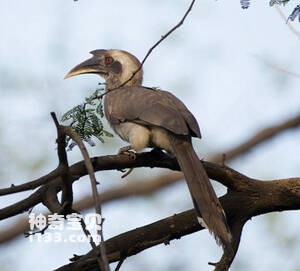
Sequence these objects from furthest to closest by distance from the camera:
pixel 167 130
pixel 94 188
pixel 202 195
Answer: pixel 167 130 → pixel 202 195 → pixel 94 188

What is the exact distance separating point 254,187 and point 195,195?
0.45m

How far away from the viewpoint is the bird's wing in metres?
4.42

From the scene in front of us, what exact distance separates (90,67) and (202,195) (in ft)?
7.28

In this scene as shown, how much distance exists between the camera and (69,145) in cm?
417

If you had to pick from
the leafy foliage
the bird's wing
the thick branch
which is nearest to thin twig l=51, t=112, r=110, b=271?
the leafy foliage

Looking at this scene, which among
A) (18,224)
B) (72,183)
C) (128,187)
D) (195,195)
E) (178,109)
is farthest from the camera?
(128,187)

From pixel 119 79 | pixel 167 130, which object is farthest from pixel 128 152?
pixel 119 79

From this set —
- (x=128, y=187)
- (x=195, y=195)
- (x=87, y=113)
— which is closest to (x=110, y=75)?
(x=128, y=187)

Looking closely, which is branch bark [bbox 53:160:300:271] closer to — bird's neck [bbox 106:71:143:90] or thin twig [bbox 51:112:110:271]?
thin twig [bbox 51:112:110:271]

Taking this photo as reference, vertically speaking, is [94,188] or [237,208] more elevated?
[237,208]

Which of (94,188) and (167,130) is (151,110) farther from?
(94,188)

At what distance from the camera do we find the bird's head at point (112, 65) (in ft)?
19.4

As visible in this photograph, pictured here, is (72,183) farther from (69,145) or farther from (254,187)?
(254,187)

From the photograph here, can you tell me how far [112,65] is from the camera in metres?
5.98
